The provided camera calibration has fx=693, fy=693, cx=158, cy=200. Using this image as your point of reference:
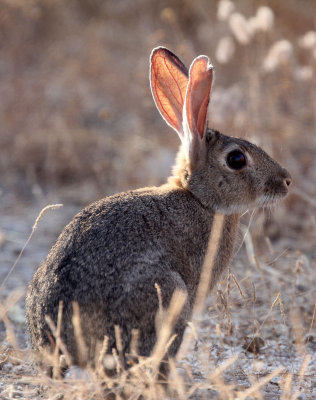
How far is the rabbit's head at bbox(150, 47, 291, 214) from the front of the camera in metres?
3.89

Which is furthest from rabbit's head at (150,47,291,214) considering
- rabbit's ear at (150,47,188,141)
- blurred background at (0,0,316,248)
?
blurred background at (0,0,316,248)

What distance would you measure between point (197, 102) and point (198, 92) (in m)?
0.06

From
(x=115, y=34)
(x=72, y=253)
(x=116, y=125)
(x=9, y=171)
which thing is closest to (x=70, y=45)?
(x=115, y=34)

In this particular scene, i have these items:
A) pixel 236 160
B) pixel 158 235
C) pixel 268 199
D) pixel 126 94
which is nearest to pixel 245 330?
pixel 268 199

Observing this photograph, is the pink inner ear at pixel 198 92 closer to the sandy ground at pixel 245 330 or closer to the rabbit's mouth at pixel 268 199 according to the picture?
the rabbit's mouth at pixel 268 199

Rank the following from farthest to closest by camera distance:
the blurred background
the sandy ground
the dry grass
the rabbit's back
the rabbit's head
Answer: the blurred background < the rabbit's head < the dry grass < the sandy ground < the rabbit's back

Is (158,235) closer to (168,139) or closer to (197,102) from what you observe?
(197,102)

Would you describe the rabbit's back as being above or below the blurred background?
below

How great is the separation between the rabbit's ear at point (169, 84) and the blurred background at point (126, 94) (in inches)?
→ 50.5

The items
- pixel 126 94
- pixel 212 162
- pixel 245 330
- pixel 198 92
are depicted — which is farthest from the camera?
pixel 126 94

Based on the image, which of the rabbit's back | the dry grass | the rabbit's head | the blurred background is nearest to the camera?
the rabbit's back

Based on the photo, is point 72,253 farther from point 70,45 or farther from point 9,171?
point 70,45

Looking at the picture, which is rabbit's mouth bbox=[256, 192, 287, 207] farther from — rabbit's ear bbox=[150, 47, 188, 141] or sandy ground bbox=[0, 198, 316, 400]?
rabbit's ear bbox=[150, 47, 188, 141]

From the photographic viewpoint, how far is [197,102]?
3.71 meters
